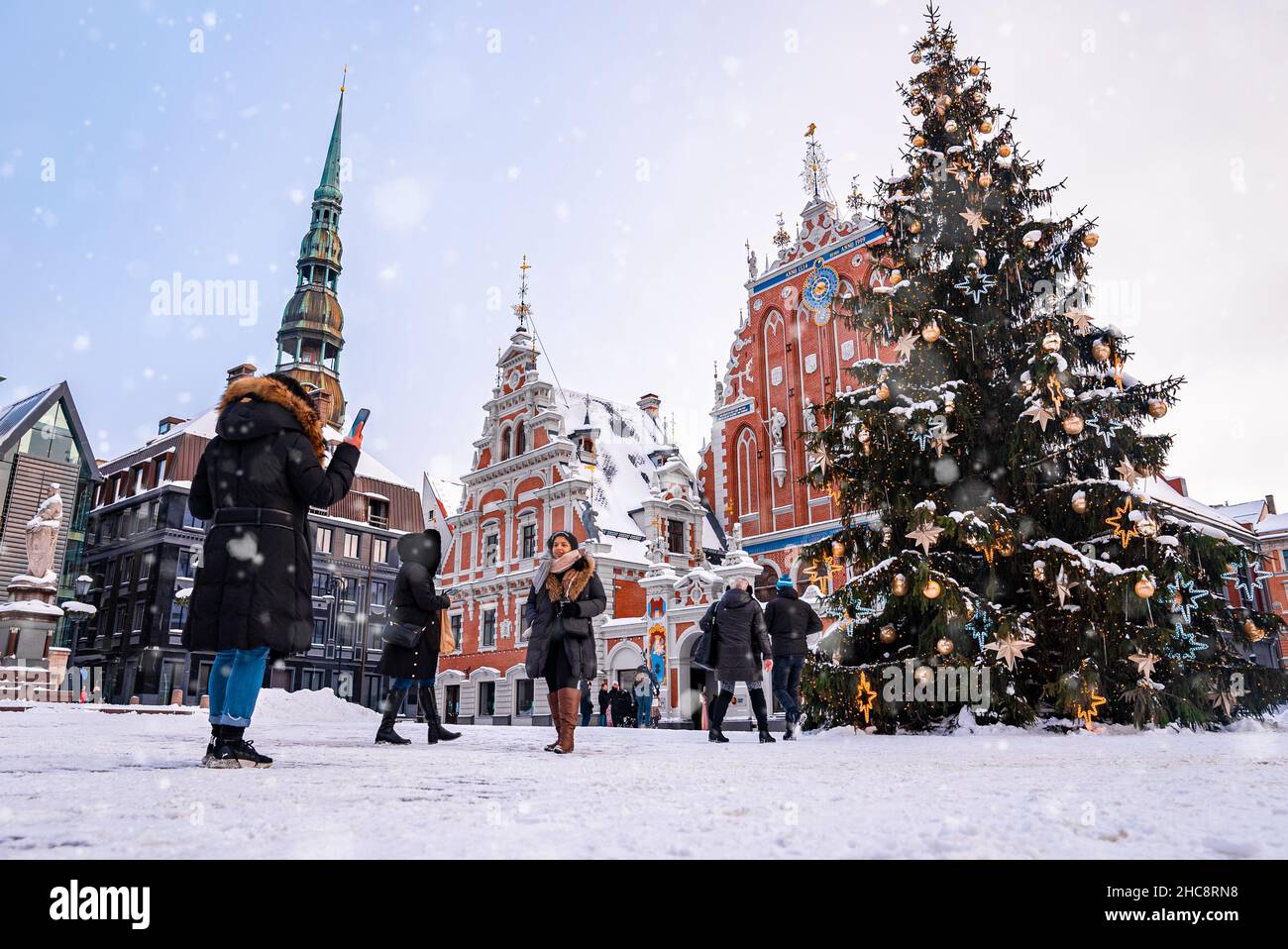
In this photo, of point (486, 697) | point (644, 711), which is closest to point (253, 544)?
point (644, 711)

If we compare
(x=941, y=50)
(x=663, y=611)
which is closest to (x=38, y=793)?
(x=941, y=50)

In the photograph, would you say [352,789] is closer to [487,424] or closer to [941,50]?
[941,50]

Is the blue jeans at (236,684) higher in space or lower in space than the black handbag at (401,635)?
lower

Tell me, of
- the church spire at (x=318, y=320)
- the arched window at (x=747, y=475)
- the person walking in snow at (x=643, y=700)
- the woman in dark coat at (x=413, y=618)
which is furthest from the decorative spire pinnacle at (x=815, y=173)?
the church spire at (x=318, y=320)

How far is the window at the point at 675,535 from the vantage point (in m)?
29.1

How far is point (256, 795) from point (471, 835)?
4.21 ft

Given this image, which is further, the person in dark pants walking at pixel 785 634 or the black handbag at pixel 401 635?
the person in dark pants walking at pixel 785 634

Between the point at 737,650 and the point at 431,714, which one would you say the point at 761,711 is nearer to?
the point at 737,650

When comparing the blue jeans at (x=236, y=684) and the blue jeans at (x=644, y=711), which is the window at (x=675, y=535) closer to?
the blue jeans at (x=644, y=711)

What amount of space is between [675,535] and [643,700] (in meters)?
8.81

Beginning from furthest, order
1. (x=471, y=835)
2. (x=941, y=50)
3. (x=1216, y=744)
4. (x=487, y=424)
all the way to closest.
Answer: (x=487, y=424)
(x=941, y=50)
(x=1216, y=744)
(x=471, y=835)

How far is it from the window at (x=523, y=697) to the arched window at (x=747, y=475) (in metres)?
8.89
